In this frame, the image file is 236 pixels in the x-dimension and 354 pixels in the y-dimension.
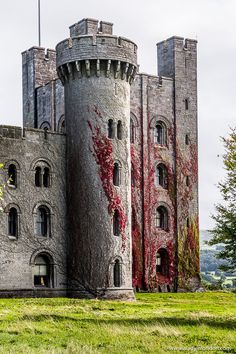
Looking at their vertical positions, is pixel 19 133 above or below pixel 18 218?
above

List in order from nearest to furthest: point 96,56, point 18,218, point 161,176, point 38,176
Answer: point 18,218
point 96,56
point 38,176
point 161,176

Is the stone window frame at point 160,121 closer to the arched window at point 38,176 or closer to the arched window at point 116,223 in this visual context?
the arched window at point 116,223

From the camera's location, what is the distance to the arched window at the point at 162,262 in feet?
190

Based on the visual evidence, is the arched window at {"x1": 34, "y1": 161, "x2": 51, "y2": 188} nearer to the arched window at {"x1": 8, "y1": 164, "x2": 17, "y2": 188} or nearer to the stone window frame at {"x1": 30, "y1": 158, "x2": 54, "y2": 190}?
Result: the stone window frame at {"x1": 30, "y1": 158, "x2": 54, "y2": 190}

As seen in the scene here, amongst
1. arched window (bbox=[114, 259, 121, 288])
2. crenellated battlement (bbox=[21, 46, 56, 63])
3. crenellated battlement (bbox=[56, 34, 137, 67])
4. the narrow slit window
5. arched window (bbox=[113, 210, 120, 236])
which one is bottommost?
arched window (bbox=[114, 259, 121, 288])

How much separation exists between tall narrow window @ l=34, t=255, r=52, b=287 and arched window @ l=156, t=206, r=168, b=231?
12.1m

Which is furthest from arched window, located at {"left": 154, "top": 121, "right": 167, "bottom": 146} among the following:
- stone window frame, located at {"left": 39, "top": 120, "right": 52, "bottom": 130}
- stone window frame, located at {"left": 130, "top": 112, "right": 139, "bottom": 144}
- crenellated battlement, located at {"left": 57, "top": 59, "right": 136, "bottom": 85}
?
crenellated battlement, located at {"left": 57, "top": 59, "right": 136, "bottom": 85}

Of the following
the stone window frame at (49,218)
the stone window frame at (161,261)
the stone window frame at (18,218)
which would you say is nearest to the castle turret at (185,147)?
the stone window frame at (161,261)

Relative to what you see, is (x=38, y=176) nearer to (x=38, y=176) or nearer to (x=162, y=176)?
(x=38, y=176)

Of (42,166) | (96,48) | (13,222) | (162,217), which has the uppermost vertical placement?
(96,48)

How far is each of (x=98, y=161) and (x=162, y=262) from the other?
1320cm

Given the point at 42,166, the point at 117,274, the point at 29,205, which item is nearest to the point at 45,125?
the point at 42,166

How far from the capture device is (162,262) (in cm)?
5825

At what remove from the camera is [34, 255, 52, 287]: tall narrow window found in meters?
48.3
